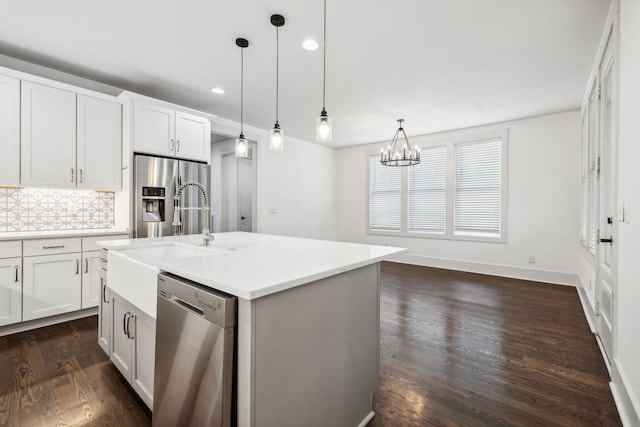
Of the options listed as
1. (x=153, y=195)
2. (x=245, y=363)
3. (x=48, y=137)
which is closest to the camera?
(x=245, y=363)

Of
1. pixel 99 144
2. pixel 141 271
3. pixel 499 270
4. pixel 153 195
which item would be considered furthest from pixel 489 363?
pixel 99 144

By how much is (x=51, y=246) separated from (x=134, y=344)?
1952 mm

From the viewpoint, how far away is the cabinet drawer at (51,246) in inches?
108

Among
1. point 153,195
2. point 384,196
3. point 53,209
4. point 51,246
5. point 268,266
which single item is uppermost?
point 384,196

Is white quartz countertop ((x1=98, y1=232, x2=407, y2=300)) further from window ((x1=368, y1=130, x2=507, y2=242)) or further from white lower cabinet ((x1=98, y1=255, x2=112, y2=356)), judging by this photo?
→ window ((x1=368, y1=130, x2=507, y2=242))

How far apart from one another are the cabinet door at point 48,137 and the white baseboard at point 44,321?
1311 millimetres

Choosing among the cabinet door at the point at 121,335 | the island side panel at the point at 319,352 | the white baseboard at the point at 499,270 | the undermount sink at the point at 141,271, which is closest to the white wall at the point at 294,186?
the white baseboard at the point at 499,270

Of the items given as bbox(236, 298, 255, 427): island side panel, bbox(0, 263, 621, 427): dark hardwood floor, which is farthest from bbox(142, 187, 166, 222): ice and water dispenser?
bbox(236, 298, 255, 427): island side panel

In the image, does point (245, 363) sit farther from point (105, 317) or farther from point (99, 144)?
point (99, 144)

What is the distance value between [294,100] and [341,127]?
58.5 inches

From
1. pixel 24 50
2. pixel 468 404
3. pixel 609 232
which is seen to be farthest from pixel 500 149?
pixel 24 50

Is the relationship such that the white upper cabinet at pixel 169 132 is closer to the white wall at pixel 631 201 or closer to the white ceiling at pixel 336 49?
the white ceiling at pixel 336 49

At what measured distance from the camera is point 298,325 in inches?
47.4

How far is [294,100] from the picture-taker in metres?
4.07
